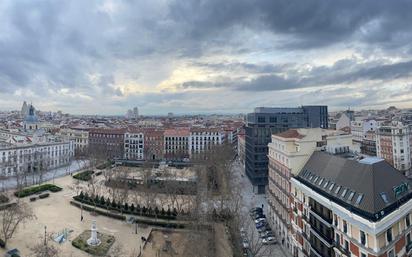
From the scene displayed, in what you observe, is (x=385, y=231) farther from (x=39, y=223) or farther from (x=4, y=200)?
(x=4, y=200)

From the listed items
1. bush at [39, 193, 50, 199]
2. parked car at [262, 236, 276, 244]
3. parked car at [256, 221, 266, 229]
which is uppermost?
bush at [39, 193, 50, 199]

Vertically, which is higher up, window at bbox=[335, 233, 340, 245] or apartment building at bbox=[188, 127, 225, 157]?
apartment building at bbox=[188, 127, 225, 157]

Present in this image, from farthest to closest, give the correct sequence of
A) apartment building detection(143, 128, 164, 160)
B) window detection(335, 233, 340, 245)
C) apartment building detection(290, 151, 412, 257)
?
apartment building detection(143, 128, 164, 160) → window detection(335, 233, 340, 245) → apartment building detection(290, 151, 412, 257)

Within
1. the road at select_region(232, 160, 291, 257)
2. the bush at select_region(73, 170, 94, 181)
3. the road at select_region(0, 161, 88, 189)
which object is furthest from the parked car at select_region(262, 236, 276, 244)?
the road at select_region(0, 161, 88, 189)

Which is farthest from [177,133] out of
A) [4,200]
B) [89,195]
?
[4,200]

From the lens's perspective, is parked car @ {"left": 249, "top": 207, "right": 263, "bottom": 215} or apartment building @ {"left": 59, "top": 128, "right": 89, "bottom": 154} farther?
apartment building @ {"left": 59, "top": 128, "right": 89, "bottom": 154}

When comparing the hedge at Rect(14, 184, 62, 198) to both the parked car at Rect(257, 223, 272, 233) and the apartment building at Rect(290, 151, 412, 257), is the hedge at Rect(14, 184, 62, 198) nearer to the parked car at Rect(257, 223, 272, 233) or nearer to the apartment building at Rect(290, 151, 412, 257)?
the parked car at Rect(257, 223, 272, 233)

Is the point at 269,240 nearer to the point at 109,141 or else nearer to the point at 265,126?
the point at 265,126

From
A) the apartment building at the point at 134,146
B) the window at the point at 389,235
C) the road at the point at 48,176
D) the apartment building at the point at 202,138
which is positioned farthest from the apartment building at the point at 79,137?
the window at the point at 389,235
